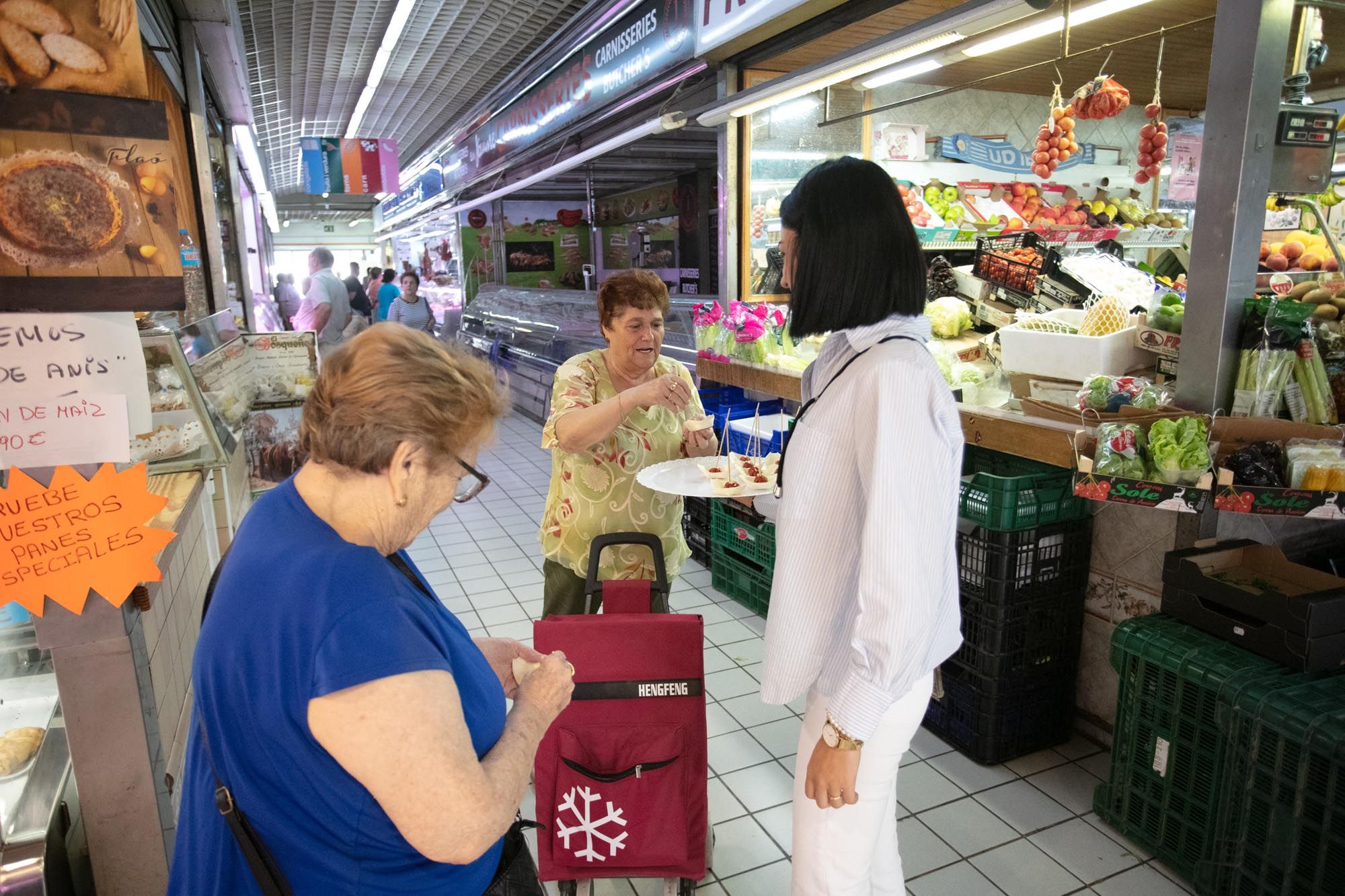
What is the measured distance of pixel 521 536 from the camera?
5812mm

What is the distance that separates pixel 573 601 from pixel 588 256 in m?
13.0

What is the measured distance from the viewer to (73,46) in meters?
1.52

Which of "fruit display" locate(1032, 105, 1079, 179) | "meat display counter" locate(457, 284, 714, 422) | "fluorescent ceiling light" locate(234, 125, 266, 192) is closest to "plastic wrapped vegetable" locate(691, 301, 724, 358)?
"meat display counter" locate(457, 284, 714, 422)

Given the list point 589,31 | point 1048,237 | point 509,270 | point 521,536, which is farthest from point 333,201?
point 1048,237

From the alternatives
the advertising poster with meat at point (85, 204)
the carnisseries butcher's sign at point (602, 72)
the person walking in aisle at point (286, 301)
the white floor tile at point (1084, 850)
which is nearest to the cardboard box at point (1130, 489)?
the white floor tile at point (1084, 850)

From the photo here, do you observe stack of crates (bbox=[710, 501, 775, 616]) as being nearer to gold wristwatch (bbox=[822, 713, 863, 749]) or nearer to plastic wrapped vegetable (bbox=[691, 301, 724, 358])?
plastic wrapped vegetable (bbox=[691, 301, 724, 358])

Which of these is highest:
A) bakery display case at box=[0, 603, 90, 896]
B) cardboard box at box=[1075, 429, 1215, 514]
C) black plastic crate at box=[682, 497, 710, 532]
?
cardboard box at box=[1075, 429, 1215, 514]

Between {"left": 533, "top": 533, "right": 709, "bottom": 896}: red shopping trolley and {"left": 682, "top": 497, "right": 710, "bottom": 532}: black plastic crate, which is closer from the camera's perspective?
{"left": 533, "top": 533, "right": 709, "bottom": 896}: red shopping trolley

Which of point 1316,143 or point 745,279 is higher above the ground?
point 1316,143

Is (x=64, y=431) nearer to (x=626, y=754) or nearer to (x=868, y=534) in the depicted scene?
(x=626, y=754)

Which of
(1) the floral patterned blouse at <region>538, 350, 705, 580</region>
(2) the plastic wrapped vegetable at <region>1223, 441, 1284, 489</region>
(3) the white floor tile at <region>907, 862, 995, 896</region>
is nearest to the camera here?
(2) the plastic wrapped vegetable at <region>1223, 441, 1284, 489</region>

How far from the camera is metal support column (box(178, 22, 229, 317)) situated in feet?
15.3

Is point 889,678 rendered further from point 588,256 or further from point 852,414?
point 588,256

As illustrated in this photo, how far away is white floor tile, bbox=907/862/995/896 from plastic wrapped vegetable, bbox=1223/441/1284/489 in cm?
140
